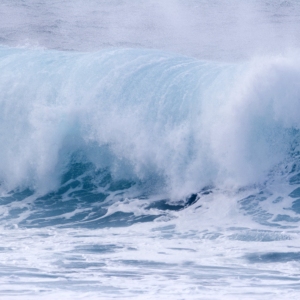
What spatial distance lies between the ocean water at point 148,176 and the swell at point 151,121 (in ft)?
0.07

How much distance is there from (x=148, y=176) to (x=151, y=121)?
97 centimetres

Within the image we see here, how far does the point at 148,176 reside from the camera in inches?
403

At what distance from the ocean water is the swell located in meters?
0.02

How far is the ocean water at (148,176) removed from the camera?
659 centimetres

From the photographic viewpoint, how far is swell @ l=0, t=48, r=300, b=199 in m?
9.86

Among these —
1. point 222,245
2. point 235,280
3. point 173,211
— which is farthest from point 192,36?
point 235,280

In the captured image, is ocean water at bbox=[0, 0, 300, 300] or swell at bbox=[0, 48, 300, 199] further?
swell at bbox=[0, 48, 300, 199]

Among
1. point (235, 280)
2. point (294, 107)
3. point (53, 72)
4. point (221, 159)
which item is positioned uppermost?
point (53, 72)

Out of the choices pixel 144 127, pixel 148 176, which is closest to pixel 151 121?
pixel 144 127

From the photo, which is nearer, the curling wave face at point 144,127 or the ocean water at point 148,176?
the ocean water at point 148,176

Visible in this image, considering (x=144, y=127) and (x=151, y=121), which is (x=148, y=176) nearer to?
(x=144, y=127)

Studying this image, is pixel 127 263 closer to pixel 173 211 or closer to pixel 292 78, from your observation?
pixel 173 211

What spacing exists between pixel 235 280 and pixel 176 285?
Result: 1.95 ft

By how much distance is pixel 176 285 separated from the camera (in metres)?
6.23
